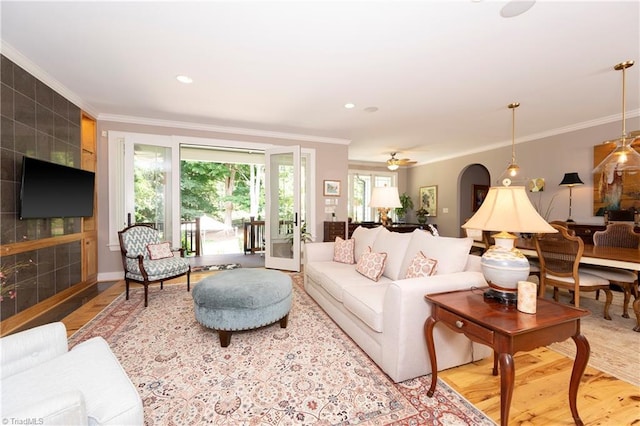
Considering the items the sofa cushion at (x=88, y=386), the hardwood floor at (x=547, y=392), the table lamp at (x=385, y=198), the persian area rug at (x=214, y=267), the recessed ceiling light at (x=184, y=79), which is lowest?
the hardwood floor at (x=547, y=392)

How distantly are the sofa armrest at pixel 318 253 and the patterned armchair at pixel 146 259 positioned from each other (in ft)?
5.36

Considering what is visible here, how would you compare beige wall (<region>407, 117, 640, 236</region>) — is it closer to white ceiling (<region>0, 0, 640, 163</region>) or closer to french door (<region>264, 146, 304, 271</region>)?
white ceiling (<region>0, 0, 640, 163</region>)

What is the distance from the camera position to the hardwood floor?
1.52 metres

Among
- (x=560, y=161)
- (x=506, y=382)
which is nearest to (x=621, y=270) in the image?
(x=560, y=161)

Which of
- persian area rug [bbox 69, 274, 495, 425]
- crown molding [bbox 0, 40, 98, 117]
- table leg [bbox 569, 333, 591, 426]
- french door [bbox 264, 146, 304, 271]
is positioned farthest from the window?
table leg [bbox 569, 333, 591, 426]

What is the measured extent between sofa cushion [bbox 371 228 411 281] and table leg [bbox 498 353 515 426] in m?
1.26

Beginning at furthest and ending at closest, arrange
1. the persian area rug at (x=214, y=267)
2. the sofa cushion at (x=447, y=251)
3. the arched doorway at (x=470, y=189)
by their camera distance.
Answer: the arched doorway at (x=470, y=189) < the persian area rug at (x=214, y=267) < the sofa cushion at (x=447, y=251)

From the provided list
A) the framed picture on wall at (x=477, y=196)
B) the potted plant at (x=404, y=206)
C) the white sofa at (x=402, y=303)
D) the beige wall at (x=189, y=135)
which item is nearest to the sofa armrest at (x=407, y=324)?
the white sofa at (x=402, y=303)

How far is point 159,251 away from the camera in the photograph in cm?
362

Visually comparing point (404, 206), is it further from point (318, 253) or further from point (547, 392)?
point (547, 392)

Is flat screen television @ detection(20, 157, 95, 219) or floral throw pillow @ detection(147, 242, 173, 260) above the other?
flat screen television @ detection(20, 157, 95, 219)

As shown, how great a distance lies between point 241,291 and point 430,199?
706 centimetres

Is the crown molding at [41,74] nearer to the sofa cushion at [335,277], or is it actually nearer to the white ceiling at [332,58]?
the white ceiling at [332,58]

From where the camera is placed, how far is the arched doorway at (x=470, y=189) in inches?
287
